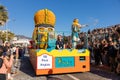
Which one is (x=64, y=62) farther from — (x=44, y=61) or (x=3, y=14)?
(x=3, y=14)

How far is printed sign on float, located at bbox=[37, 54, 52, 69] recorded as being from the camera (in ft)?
32.0

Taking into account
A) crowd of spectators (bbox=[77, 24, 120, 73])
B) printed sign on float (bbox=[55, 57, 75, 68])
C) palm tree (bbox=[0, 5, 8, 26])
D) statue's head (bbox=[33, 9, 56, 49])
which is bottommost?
printed sign on float (bbox=[55, 57, 75, 68])

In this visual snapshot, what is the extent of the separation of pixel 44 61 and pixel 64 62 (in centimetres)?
94

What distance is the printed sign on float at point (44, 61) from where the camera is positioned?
9758 mm

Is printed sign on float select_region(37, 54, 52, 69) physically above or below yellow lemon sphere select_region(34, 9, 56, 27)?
below

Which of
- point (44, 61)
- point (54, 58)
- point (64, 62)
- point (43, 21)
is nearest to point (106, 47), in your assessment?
point (64, 62)

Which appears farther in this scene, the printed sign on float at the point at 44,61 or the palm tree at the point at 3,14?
the palm tree at the point at 3,14

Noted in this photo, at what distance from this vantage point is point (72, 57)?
1030 centimetres

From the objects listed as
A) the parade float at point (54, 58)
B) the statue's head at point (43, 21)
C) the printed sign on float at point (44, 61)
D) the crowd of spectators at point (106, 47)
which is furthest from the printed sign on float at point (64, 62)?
the statue's head at point (43, 21)

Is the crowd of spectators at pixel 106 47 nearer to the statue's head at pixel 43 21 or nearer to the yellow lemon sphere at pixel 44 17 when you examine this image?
the statue's head at pixel 43 21

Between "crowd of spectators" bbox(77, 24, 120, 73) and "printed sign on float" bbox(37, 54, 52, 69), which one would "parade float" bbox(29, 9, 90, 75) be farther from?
"crowd of spectators" bbox(77, 24, 120, 73)

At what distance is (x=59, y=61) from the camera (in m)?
10.0

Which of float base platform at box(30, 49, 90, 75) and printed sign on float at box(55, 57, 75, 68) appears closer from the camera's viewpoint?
float base platform at box(30, 49, 90, 75)

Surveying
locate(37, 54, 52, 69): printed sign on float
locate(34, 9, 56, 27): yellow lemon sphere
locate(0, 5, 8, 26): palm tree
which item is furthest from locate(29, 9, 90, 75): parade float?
locate(0, 5, 8, 26): palm tree
